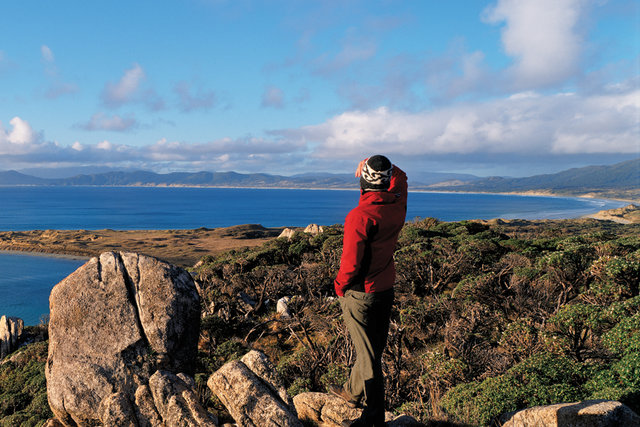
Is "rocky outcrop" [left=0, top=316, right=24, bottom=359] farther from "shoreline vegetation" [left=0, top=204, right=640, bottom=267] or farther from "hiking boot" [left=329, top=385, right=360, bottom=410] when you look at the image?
"shoreline vegetation" [left=0, top=204, right=640, bottom=267]

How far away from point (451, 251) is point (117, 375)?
1993cm

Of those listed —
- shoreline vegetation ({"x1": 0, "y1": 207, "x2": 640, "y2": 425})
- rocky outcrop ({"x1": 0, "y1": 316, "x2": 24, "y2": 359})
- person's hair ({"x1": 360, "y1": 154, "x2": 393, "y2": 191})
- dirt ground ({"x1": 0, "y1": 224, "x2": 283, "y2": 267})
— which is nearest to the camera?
person's hair ({"x1": 360, "y1": 154, "x2": 393, "y2": 191})

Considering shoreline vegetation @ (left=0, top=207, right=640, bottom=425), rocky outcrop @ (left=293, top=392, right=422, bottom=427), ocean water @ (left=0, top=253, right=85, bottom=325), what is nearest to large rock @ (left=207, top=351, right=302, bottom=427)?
rocky outcrop @ (left=293, top=392, right=422, bottom=427)

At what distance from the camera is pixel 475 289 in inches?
609

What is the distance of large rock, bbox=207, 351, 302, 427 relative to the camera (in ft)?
17.3

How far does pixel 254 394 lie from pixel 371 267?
2.62m

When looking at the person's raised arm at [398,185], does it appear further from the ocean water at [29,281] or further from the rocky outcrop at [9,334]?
the ocean water at [29,281]

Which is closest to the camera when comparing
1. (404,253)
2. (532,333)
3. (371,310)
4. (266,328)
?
(371,310)

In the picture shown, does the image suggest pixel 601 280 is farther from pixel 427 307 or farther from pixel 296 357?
pixel 296 357

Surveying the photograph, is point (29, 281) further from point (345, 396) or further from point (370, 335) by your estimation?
point (370, 335)

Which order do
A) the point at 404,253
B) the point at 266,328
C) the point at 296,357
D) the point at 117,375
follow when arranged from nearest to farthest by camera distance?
the point at 117,375 → the point at 296,357 → the point at 266,328 → the point at 404,253

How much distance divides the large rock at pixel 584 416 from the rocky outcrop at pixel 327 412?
154 centimetres

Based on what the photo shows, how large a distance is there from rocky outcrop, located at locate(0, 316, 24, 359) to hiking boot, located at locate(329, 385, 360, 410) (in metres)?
27.2

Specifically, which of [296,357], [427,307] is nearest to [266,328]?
[296,357]
